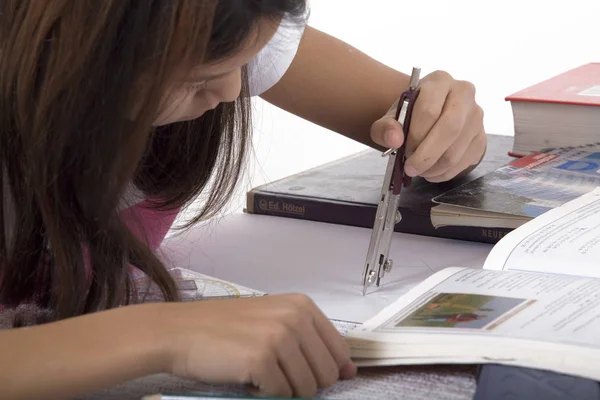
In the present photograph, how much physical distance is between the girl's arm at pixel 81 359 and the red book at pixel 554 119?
2.31ft

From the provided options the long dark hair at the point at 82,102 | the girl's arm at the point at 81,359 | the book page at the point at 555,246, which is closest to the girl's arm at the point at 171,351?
the girl's arm at the point at 81,359

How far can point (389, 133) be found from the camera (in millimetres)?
801

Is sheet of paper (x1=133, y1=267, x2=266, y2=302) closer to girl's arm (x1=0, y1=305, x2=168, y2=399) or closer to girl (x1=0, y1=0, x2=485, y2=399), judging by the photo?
girl (x1=0, y1=0, x2=485, y2=399)

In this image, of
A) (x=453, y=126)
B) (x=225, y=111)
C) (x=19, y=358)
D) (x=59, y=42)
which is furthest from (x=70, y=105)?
(x=453, y=126)

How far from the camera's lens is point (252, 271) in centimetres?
81

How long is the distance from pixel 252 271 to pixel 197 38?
31 centimetres

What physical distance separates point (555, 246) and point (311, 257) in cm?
23

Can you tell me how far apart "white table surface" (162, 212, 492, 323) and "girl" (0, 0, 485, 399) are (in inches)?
4.0

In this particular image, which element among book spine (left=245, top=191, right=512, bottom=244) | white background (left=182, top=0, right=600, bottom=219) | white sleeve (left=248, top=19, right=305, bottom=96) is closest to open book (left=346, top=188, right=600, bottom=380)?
book spine (left=245, top=191, right=512, bottom=244)

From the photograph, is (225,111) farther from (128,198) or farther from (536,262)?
(536,262)

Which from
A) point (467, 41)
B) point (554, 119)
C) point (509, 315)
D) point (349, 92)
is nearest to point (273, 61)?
point (349, 92)

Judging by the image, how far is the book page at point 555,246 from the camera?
2.23ft

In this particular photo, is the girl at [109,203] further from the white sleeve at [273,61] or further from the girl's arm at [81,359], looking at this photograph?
the white sleeve at [273,61]

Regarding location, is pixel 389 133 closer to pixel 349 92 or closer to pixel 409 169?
pixel 409 169
